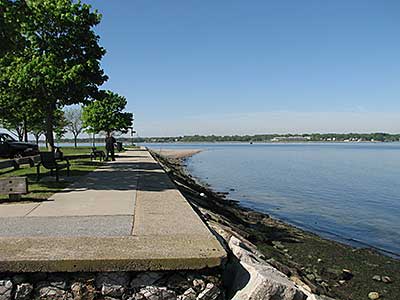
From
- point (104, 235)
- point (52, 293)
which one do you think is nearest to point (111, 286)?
point (52, 293)

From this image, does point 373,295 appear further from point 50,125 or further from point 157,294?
point 50,125

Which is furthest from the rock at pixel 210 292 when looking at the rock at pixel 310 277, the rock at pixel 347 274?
the rock at pixel 347 274

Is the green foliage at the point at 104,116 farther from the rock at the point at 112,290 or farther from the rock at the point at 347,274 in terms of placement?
the rock at the point at 112,290

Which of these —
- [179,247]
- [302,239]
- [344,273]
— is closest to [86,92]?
[302,239]

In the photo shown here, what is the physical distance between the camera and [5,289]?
4336 millimetres

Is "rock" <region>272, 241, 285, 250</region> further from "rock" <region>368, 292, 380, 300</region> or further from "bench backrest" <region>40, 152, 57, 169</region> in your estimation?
"bench backrest" <region>40, 152, 57, 169</region>

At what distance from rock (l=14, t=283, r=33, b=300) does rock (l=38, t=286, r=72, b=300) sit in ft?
0.38

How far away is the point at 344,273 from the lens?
9.22m

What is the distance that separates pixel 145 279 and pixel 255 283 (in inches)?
49.4

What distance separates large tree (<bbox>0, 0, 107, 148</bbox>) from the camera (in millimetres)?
17875

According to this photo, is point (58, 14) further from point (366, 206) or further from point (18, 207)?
point (366, 206)

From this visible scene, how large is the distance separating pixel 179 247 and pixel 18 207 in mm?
4828

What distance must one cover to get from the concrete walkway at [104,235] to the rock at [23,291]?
20 cm

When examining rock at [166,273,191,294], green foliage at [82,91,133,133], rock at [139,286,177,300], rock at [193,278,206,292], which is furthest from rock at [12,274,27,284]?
green foliage at [82,91,133,133]
